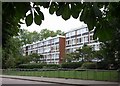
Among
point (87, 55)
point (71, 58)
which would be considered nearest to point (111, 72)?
point (87, 55)

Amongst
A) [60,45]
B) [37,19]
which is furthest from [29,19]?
[60,45]

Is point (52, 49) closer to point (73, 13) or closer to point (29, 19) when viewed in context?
point (73, 13)

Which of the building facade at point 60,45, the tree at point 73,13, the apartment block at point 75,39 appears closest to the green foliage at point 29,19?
the tree at point 73,13

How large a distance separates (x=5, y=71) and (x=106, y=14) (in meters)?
54.9

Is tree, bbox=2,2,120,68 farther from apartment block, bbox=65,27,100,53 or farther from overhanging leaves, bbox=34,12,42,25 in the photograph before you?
apartment block, bbox=65,27,100,53

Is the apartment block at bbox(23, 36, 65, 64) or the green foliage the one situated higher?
the apartment block at bbox(23, 36, 65, 64)

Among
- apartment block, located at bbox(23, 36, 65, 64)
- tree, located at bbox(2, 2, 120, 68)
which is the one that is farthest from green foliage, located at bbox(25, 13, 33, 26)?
apartment block, located at bbox(23, 36, 65, 64)

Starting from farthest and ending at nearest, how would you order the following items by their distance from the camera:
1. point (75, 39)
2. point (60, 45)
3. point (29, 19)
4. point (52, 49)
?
1. point (52, 49)
2. point (60, 45)
3. point (75, 39)
4. point (29, 19)

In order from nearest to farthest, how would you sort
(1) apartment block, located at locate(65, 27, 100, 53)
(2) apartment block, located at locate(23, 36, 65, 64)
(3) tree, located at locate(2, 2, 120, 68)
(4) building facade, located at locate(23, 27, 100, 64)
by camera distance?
(3) tree, located at locate(2, 2, 120, 68)
(1) apartment block, located at locate(65, 27, 100, 53)
(4) building facade, located at locate(23, 27, 100, 64)
(2) apartment block, located at locate(23, 36, 65, 64)

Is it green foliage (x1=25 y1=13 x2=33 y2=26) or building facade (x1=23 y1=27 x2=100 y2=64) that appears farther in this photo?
building facade (x1=23 y1=27 x2=100 y2=64)

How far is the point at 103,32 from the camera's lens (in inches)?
119

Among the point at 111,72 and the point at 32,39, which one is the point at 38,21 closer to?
the point at 111,72

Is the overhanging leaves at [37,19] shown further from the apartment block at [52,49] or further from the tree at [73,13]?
the apartment block at [52,49]

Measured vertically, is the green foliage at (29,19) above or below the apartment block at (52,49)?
below
